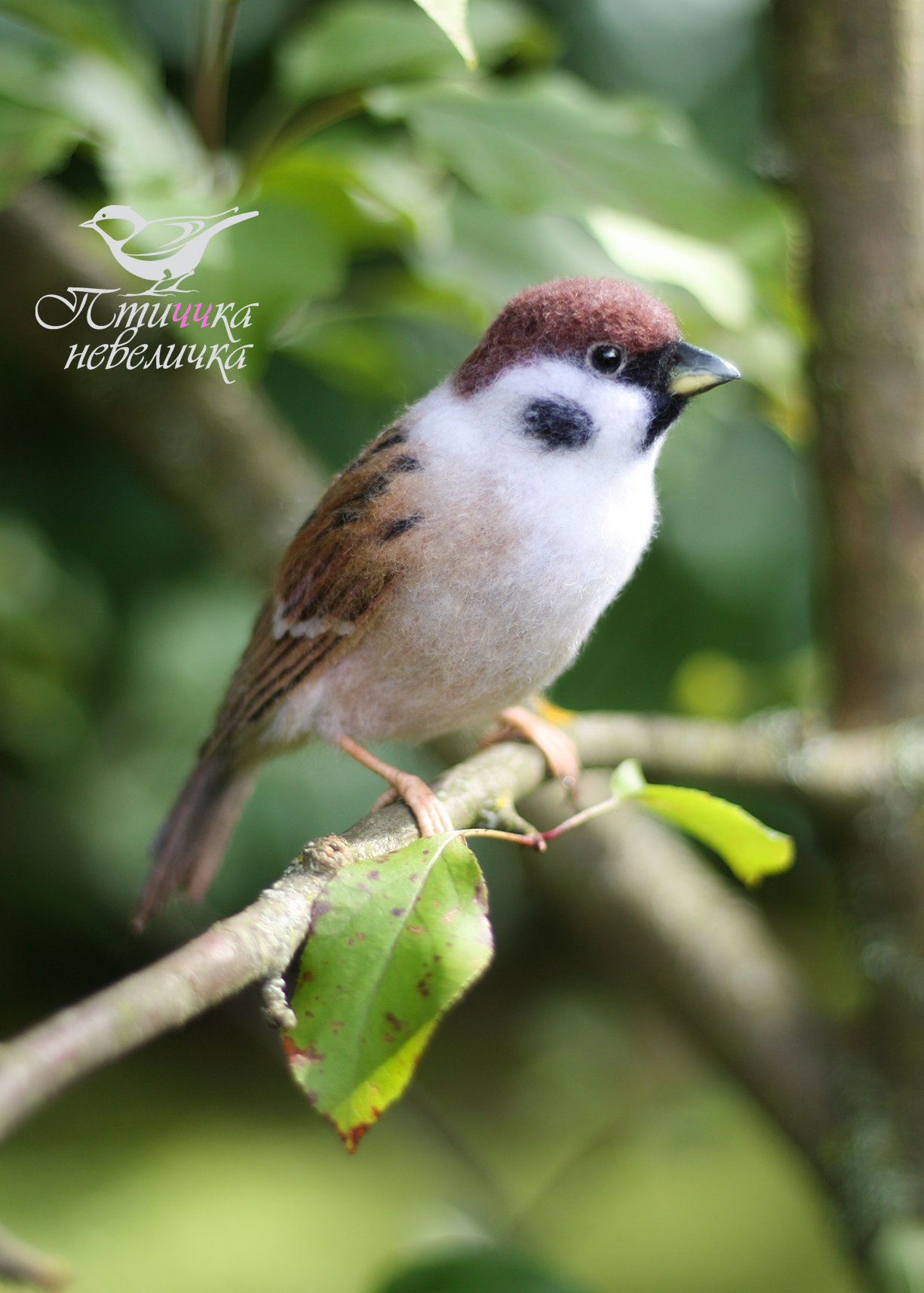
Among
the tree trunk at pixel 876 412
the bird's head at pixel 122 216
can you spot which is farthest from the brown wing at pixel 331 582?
the tree trunk at pixel 876 412

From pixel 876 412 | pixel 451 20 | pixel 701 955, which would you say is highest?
pixel 451 20

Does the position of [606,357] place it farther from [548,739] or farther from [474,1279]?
[474,1279]

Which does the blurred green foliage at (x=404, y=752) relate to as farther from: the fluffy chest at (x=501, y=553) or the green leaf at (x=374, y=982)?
the green leaf at (x=374, y=982)

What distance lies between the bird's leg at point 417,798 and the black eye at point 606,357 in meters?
0.26

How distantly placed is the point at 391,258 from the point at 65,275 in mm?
521

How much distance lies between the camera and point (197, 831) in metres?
0.81

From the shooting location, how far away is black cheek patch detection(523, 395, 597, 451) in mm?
626

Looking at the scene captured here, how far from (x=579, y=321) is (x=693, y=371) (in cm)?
7

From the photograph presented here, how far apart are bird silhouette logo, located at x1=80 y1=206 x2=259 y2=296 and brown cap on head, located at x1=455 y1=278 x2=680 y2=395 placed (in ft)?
0.84

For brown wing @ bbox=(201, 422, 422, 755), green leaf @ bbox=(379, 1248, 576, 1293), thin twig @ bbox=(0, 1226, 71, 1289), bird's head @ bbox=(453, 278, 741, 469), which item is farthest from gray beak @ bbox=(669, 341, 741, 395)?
green leaf @ bbox=(379, 1248, 576, 1293)

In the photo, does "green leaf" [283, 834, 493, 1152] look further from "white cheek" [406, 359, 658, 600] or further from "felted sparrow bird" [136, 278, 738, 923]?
"white cheek" [406, 359, 658, 600]

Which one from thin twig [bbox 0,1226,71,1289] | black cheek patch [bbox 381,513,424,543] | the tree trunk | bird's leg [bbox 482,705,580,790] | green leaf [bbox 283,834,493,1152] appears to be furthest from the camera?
the tree trunk

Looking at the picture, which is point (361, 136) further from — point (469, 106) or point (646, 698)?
point (646, 698)

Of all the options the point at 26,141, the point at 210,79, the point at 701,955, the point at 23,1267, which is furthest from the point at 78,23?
the point at 701,955
